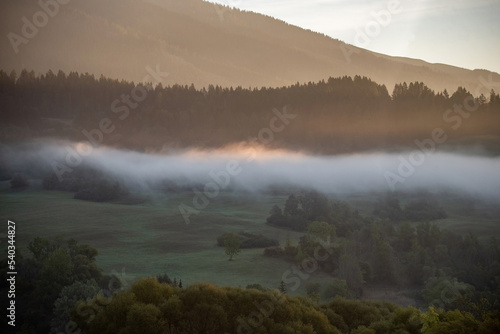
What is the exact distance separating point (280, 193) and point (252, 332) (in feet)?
421

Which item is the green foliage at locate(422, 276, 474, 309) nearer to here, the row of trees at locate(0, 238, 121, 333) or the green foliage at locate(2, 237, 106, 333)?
the row of trees at locate(0, 238, 121, 333)

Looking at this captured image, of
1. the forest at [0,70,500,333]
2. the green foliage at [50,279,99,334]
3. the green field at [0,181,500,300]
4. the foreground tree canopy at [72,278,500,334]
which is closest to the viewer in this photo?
the foreground tree canopy at [72,278,500,334]

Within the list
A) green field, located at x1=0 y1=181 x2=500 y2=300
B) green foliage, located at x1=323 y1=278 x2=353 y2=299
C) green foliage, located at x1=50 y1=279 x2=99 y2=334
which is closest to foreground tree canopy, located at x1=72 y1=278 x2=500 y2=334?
green foliage, located at x1=50 y1=279 x2=99 y2=334

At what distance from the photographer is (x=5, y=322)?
60.0 m

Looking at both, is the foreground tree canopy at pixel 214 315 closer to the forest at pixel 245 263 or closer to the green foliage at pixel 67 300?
the forest at pixel 245 263

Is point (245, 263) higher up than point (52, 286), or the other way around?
point (52, 286)

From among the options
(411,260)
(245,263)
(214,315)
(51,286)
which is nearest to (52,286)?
(51,286)

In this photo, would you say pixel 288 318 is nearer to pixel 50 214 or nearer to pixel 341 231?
pixel 341 231

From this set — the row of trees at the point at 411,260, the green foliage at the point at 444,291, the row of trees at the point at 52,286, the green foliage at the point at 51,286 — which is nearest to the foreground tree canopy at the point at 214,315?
the green foliage at the point at 51,286

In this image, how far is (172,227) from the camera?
131750 mm

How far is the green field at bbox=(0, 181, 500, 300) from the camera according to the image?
91.0 m

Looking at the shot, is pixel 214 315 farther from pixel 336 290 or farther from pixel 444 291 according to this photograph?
pixel 444 291

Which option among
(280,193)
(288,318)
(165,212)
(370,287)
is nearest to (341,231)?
(370,287)

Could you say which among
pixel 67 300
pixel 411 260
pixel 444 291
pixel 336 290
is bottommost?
pixel 336 290
